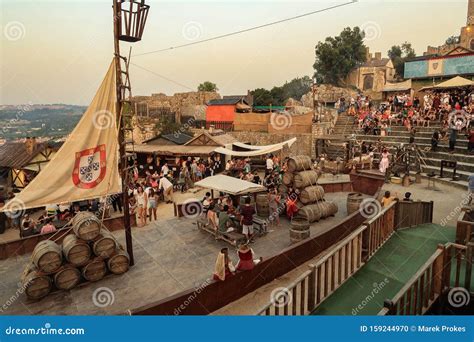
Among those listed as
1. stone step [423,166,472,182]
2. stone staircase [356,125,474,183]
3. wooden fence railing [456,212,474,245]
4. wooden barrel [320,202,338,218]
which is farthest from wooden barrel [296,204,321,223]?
stone step [423,166,472,182]

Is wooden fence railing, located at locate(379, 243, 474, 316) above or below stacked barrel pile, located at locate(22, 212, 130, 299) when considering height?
above

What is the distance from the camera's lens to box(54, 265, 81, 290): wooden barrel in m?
8.01

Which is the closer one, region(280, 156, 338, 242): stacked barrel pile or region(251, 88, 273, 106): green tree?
region(280, 156, 338, 242): stacked barrel pile

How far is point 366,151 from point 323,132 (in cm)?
657

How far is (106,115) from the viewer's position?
866 cm

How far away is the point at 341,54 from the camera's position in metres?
60.4

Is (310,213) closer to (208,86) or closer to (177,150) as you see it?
(177,150)

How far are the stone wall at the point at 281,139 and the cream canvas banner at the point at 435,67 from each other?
59.0 ft

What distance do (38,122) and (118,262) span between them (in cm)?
2069

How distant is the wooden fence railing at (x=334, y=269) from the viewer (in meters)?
5.38

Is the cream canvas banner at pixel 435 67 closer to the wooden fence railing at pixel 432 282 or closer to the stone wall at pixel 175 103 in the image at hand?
the stone wall at pixel 175 103

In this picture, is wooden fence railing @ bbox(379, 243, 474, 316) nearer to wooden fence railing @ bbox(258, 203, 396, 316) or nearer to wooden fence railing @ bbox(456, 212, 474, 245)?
wooden fence railing @ bbox(258, 203, 396, 316)

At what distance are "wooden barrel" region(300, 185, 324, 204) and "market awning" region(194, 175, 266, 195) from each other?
1.58 meters

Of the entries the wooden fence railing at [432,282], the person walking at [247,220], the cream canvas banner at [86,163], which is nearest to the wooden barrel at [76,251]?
the cream canvas banner at [86,163]
